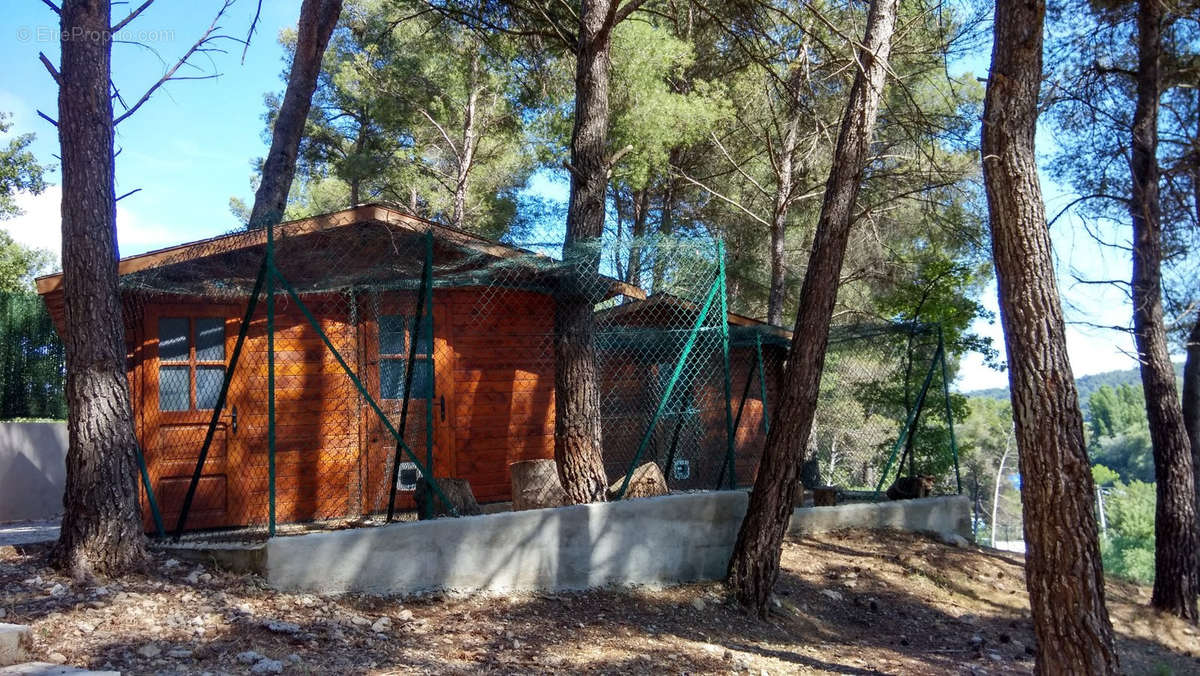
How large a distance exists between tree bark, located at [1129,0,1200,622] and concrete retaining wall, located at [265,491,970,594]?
15.8ft

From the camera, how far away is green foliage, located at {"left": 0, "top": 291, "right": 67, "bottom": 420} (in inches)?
450

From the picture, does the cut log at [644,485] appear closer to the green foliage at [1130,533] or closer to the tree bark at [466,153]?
the tree bark at [466,153]

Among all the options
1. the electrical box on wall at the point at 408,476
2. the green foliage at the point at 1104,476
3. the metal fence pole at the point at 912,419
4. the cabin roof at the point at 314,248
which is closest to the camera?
the cabin roof at the point at 314,248

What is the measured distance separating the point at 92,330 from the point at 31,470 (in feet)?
20.7

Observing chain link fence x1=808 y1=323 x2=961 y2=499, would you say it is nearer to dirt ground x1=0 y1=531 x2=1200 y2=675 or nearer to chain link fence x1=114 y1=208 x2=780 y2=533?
chain link fence x1=114 y1=208 x2=780 y2=533

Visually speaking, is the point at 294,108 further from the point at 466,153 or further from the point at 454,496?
the point at 466,153

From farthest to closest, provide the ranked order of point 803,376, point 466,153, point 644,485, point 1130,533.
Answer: point 1130,533 < point 466,153 < point 644,485 < point 803,376

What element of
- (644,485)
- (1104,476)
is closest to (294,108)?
(644,485)

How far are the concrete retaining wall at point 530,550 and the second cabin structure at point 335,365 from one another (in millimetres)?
1164

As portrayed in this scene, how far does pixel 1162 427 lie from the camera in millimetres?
9094

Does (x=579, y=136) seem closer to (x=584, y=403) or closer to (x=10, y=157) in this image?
(x=584, y=403)

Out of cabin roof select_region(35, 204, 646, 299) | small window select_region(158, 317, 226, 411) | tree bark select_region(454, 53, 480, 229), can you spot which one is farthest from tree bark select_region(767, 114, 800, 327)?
small window select_region(158, 317, 226, 411)

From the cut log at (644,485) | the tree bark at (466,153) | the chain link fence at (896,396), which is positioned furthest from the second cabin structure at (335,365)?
the tree bark at (466,153)

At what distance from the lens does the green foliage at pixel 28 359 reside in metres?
11.4
